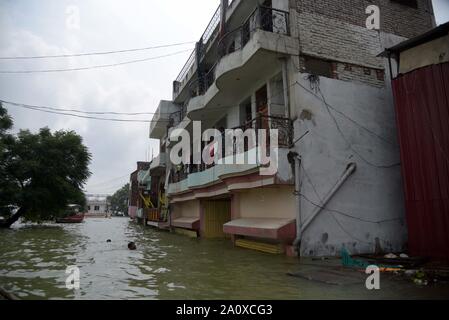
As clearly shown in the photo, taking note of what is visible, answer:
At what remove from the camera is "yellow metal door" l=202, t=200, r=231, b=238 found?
59.2 ft

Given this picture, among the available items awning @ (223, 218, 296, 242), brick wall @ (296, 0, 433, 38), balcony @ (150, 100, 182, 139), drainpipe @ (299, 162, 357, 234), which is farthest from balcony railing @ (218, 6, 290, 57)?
balcony @ (150, 100, 182, 139)

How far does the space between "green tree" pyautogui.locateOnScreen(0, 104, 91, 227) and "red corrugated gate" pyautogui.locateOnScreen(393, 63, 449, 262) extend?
2355cm

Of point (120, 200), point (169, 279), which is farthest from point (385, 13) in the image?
point (120, 200)

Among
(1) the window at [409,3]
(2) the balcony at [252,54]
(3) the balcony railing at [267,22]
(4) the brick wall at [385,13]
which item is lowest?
(2) the balcony at [252,54]

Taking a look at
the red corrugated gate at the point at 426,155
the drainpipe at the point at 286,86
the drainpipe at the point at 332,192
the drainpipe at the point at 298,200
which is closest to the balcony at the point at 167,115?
the drainpipe at the point at 286,86

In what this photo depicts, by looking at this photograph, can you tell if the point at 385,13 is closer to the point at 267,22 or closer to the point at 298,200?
the point at 267,22

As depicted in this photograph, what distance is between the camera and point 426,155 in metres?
8.98

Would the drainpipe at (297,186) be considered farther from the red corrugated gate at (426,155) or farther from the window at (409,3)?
the window at (409,3)

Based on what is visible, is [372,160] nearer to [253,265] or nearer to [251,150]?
[251,150]

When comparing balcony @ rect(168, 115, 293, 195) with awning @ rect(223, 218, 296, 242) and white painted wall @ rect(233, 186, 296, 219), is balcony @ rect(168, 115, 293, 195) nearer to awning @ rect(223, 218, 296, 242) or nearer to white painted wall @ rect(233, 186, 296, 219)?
white painted wall @ rect(233, 186, 296, 219)

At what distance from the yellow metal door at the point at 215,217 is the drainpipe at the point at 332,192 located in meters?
8.48

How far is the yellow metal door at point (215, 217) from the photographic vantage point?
1805 centimetres

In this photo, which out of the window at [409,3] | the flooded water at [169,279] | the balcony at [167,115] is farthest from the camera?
the balcony at [167,115]
